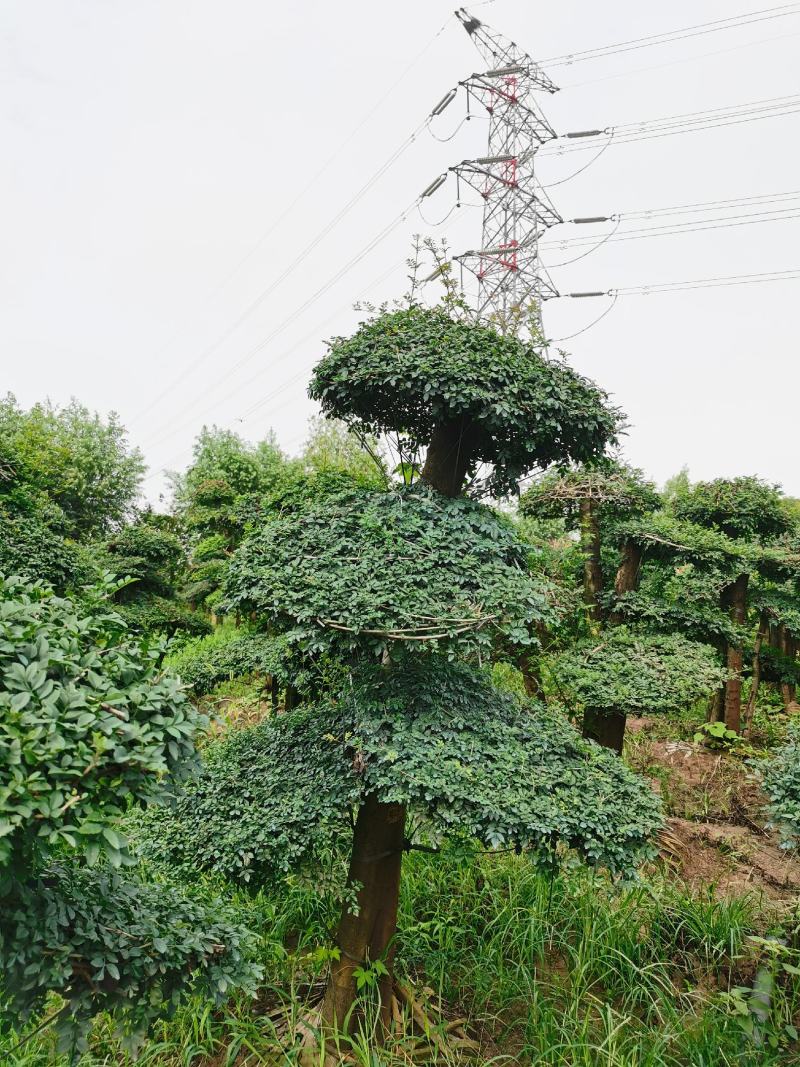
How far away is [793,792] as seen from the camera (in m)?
2.72

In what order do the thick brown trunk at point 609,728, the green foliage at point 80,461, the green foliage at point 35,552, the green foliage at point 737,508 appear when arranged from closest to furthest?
1. the thick brown trunk at point 609,728
2. the green foliage at point 35,552
3. the green foliage at point 737,508
4. the green foliage at point 80,461

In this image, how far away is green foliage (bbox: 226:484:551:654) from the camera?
7.41 feet

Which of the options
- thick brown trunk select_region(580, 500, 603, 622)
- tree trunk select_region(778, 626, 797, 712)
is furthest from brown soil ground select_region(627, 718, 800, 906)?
tree trunk select_region(778, 626, 797, 712)

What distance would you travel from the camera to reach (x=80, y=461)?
50.2ft

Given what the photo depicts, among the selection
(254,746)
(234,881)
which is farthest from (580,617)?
(234,881)

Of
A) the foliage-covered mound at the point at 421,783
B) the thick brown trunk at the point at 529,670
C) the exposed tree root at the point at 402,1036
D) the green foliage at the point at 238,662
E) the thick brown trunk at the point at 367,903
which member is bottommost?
the exposed tree root at the point at 402,1036

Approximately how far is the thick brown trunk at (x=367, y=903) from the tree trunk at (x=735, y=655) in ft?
12.7

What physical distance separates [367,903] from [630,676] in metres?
1.71

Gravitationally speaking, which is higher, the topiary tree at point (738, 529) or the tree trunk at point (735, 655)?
the topiary tree at point (738, 529)

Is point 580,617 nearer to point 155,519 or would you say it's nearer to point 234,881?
point 234,881

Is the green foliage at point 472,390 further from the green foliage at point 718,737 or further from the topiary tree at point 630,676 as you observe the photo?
the green foliage at point 718,737

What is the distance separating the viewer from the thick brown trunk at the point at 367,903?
276 cm

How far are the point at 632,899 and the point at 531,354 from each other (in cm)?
290

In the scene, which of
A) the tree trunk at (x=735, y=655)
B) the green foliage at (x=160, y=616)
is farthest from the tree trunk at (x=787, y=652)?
the green foliage at (x=160, y=616)
